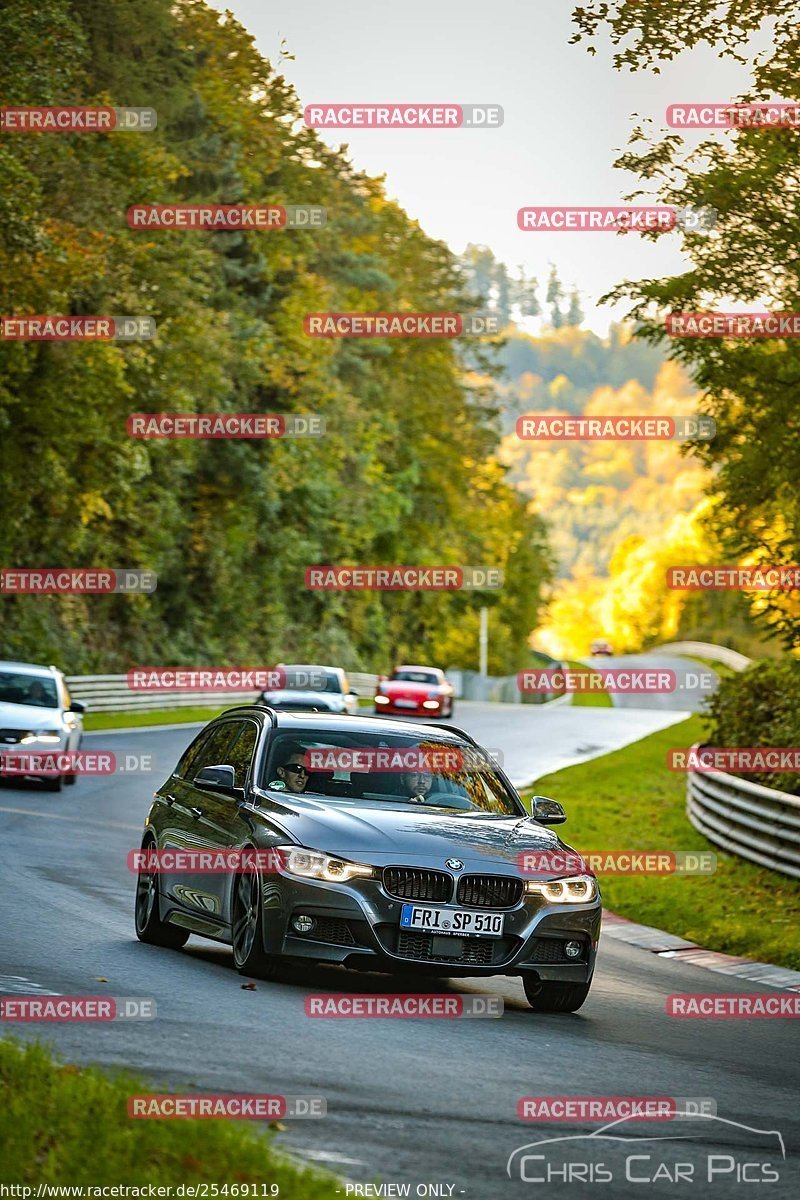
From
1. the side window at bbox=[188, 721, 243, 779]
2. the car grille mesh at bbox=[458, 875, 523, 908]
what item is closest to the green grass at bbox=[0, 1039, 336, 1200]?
the car grille mesh at bbox=[458, 875, 523, 908]

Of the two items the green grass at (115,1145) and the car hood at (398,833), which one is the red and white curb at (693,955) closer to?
the car hood at (398,833)

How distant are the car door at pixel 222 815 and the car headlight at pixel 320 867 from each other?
58 centimetres

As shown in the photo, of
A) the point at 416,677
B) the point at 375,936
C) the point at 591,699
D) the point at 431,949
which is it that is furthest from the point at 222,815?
the point at 591,699

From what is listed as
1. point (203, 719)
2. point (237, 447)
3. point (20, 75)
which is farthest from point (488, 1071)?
point (237, 447)

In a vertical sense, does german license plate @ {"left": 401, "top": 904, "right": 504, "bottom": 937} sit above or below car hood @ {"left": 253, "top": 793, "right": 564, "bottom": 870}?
below

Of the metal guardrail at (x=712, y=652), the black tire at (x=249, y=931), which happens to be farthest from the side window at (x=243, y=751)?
the metal guardrail at (x=712, y=652)

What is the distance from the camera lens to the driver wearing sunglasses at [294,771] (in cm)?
1077

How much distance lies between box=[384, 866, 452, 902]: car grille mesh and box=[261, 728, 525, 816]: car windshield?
886 millimetres

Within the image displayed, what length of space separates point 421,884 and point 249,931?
1.01 m

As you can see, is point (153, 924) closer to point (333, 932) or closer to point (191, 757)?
point (191, 757)

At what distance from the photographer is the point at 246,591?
62406 millimetres

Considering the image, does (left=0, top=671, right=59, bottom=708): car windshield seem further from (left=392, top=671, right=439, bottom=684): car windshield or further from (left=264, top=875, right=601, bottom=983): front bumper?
(left=392, top=671, right=439, bottom=684): car windshield

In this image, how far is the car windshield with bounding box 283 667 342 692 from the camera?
3988 centimetres

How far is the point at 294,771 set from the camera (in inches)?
428
